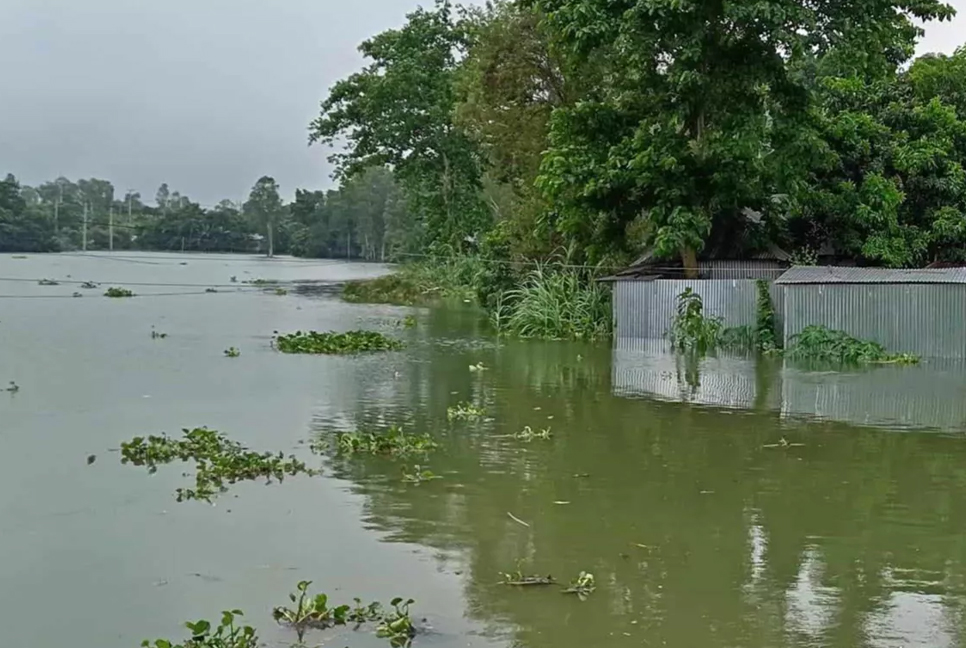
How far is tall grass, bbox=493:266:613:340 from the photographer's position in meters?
22.9

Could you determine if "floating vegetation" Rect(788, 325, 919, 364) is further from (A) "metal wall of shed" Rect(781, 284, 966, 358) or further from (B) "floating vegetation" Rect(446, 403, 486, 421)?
(B) "floating vegetation" Rect(446, 403, 486, 421)

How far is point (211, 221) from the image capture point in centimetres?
6056

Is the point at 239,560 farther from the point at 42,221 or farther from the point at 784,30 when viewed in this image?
the point at 42,221

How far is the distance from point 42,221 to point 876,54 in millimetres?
48633

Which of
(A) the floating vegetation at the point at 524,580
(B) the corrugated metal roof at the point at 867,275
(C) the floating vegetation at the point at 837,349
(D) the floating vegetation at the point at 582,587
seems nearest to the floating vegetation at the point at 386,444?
(A) the floating vegetation at the point at 524,580

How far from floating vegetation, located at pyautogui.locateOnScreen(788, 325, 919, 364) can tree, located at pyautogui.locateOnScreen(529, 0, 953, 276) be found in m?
2.85

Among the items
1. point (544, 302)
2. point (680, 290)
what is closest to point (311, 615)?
point (680, 290)

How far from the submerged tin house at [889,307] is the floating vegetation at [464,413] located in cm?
901

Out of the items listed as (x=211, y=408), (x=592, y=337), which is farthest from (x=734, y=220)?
(x=211, y=408)

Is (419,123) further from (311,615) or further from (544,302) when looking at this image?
(311,615)

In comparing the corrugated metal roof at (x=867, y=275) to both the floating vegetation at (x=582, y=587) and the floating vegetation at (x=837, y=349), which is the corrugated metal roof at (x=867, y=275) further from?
the floating vegetation at (x=582, y=587)

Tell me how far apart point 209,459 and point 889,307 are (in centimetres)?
1336

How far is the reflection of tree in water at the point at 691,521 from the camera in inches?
210

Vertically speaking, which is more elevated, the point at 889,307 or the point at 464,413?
the point at 889,307
